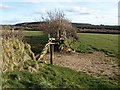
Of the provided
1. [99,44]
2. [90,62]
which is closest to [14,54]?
[90,62]

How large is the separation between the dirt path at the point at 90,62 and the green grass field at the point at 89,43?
4.77 ft

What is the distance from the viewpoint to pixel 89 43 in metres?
33.7

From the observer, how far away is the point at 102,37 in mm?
38656

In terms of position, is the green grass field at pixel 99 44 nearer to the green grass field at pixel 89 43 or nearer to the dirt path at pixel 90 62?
the green grass field at pixel 89 43

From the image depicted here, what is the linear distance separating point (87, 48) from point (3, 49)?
1210 cm

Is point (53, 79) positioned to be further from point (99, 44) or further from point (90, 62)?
point (99, 44)

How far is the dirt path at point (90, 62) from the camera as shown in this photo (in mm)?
24047

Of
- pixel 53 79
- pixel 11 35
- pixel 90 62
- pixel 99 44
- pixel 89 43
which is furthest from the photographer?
pixel 89 43

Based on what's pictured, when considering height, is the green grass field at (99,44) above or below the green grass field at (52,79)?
above

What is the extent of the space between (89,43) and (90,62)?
7.82m

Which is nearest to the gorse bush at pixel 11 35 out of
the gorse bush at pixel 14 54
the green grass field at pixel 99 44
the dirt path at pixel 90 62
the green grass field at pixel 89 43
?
the gorse bush at pixel 14 54

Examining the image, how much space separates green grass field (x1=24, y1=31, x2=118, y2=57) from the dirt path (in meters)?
1.45

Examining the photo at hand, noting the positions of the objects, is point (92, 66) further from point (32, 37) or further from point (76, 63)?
point (32, 37)

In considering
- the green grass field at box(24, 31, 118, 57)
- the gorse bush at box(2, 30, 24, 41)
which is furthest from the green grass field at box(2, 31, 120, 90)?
the green grass field at box(24, 31, 118, 57)
